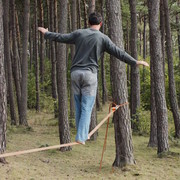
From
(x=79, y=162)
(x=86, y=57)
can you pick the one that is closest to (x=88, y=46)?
(x=86, y=57)

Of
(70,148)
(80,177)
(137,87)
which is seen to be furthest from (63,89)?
(137,87)

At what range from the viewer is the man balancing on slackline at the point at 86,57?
5.86m

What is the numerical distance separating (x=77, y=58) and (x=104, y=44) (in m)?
0.54

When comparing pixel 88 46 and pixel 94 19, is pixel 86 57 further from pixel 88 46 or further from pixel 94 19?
pixel 94 19

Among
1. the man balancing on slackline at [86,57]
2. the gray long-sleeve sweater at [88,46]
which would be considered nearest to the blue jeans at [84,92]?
the man balancing on slackline at [86,57]

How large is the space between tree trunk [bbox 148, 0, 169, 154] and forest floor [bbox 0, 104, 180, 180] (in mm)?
714

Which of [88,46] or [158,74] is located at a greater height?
[88,46]

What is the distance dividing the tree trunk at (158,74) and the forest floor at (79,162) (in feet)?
2.34

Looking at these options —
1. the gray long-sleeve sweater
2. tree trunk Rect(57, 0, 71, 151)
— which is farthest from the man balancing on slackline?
tree trunk Rect(57, 0, 71, 151)

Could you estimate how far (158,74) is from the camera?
11.5m

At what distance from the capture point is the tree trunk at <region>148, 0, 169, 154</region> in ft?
37.8

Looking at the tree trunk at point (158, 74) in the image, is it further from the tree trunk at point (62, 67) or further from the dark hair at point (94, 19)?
the dark hair at point (94, 19)

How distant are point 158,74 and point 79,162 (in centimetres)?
400

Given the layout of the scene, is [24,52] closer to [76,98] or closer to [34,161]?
[34,161]
